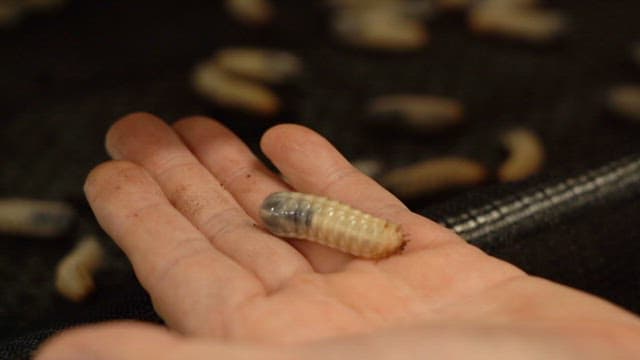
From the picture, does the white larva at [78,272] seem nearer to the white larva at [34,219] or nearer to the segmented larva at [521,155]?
the white larva at [34,219]

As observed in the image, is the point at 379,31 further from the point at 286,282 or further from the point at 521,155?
the point at 286,282

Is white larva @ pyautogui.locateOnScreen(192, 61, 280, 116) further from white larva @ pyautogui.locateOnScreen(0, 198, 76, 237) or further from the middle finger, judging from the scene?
the middle finger

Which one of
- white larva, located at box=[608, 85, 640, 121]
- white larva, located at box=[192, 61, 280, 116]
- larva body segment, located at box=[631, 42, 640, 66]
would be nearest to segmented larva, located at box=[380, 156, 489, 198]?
white larva, located at box=[192, 61, 280, 116]

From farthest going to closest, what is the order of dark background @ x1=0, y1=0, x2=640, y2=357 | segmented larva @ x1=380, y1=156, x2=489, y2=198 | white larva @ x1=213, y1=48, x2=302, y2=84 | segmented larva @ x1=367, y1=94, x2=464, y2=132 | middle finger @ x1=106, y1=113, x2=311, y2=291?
white larva @ x1=213, y1=48, x2=302, y2=84 < segmented larva @ x1=367, y1=94, x2=464, y2=132 < segmented larva @ x1=380, y1=156, x2=489, y2=198 < dark background @ x1=0, y1=0, x2=640, y2=357 < middle finger @ x1=106, y1=113, x2=311, y2=291

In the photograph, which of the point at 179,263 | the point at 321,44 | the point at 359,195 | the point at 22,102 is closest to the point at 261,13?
the point at 321,44

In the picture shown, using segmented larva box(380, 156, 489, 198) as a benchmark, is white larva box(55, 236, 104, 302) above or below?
below

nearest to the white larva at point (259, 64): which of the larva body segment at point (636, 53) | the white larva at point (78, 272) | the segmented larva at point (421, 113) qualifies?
the segmented larva at point (421, 113)

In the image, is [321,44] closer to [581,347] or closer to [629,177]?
[629,177]
